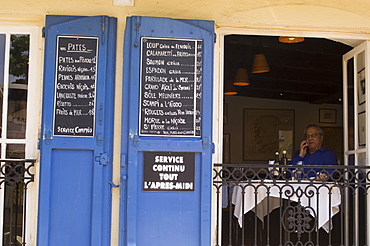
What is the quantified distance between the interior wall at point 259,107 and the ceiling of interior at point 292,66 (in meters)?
0.23

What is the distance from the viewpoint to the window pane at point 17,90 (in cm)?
457

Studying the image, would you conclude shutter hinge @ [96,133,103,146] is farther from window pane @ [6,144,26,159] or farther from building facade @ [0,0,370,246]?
window pane @ [6,144,26,159]

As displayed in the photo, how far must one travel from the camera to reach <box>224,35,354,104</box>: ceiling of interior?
695 centimetres

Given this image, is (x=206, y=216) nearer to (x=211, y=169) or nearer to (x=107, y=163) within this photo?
(x=211, y=169)

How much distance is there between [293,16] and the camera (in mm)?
4734

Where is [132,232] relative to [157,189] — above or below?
below

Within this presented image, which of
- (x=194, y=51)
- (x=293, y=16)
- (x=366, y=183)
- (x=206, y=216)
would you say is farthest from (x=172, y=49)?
(x=366, y=183)

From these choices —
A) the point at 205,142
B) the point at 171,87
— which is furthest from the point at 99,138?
the point at 205,142

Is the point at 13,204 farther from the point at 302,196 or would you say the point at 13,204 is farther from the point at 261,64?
the point at 261,64

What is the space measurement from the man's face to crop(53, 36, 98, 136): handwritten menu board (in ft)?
9.66

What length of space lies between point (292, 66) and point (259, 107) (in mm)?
3682

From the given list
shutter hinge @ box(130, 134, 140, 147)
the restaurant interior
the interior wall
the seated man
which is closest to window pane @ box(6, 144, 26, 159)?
shutter hinge @ box(130, 134, 140, 147)

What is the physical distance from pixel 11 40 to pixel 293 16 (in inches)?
104

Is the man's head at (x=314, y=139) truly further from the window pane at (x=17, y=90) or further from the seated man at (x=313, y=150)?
the window pane at (x=17, y=90)
